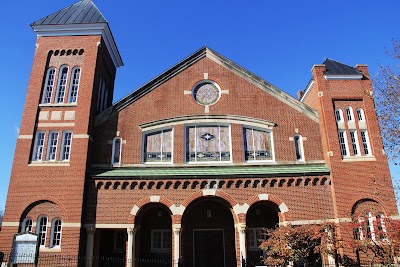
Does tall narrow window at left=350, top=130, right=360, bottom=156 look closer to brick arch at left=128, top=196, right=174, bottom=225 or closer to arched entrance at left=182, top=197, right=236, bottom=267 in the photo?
arched entrance at left=182, top=197, right=236, bottom=267

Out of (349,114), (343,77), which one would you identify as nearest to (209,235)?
(349,114)

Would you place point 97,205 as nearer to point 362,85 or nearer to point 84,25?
point 84,25

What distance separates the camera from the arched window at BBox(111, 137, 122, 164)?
67.2 ft

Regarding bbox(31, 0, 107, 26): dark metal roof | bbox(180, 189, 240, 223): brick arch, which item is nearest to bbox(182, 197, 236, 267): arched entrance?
bbox(180, 189, 240, 223): brick arch

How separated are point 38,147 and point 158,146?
22.3 ft

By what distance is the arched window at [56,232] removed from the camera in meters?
18.3

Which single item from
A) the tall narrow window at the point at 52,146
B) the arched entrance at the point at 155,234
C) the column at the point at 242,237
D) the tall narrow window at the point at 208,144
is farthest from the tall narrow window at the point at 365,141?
the tall narrow window at the point at 52,146

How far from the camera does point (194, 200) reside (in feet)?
62.8

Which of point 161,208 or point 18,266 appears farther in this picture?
point 161,208

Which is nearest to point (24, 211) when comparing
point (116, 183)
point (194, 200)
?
point (116, 183)

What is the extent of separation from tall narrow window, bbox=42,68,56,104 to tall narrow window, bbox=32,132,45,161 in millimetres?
2140

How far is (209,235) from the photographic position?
2083 cm

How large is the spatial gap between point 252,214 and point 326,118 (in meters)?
7.15

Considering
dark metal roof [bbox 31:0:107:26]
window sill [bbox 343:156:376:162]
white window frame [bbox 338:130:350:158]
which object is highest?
dark metal roof [bbox 31:0:107:26]
